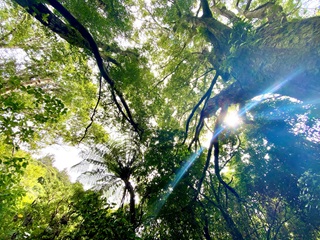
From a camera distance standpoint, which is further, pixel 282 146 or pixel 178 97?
pixel 178 97

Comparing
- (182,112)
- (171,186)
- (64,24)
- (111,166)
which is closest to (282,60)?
(171,186)

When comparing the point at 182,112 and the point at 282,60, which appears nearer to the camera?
the point at 282,60

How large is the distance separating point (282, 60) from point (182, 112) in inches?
192

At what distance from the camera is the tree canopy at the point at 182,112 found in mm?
Result: 2479

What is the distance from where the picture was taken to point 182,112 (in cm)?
701

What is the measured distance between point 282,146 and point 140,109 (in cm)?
406

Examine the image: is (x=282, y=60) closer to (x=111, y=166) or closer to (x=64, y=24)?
(x=64, y=24)

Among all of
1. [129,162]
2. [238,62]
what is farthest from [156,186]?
[129,162]

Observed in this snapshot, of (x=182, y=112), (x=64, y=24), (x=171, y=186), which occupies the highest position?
(x=182, y=112)

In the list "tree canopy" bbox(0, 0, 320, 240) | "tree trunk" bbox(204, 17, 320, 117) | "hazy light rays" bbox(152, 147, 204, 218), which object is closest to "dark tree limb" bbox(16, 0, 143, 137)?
"tree canopy" bbox(0, 0, 320, 240)

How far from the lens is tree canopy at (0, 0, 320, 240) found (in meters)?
2.48

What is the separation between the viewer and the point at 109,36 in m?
5.09

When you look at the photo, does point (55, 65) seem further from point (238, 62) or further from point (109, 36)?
point (238, 62)

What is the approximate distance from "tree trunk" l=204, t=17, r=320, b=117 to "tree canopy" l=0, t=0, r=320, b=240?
0.01 m
